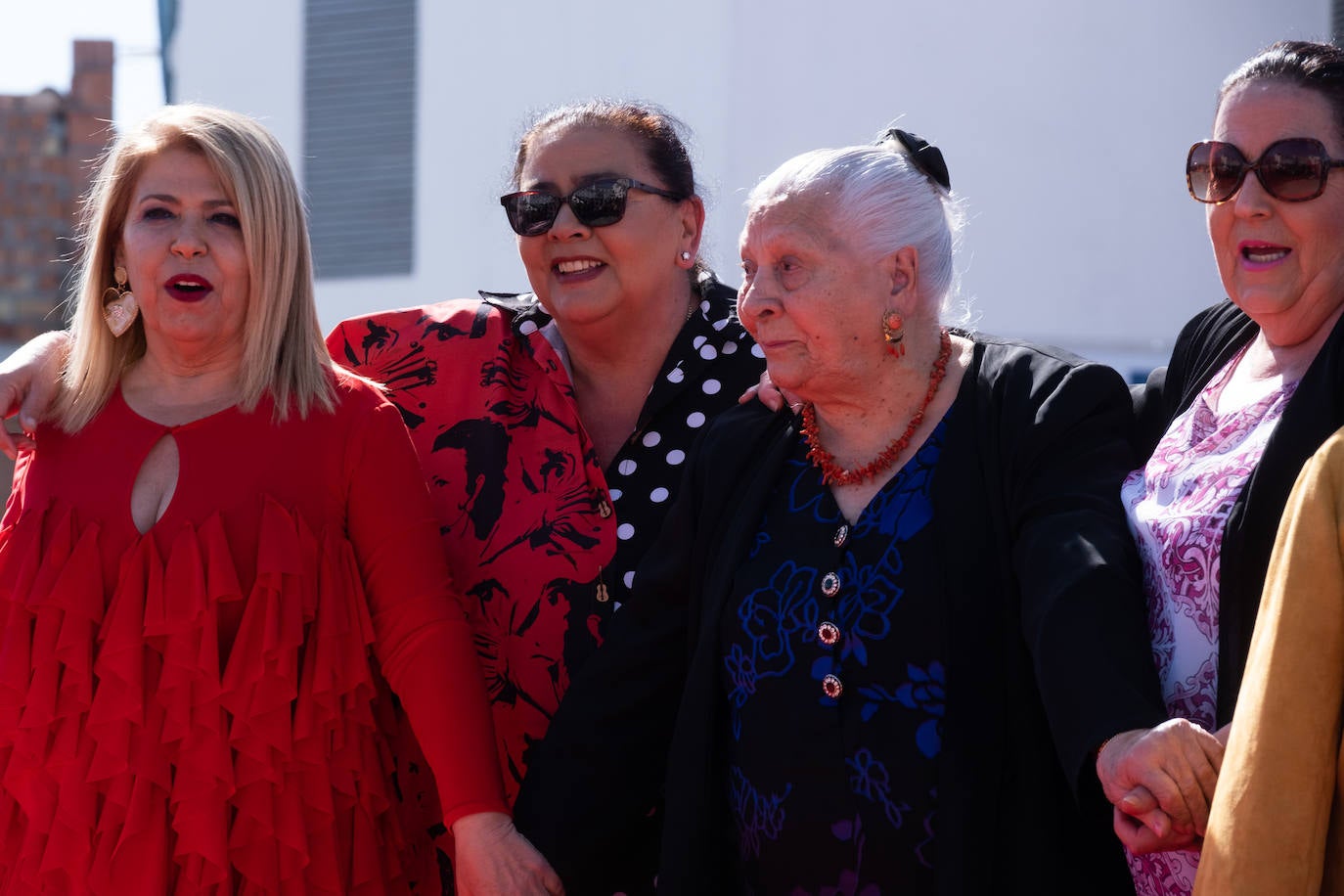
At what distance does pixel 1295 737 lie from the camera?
184 cm

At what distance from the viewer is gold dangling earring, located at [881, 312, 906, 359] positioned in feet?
8.87

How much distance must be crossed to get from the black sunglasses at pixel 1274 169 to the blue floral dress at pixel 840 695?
574mm

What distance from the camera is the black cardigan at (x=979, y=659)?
2.29 meters

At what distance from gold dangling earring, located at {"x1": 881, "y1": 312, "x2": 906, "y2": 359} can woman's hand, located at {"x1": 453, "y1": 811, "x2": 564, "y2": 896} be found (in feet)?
3.60

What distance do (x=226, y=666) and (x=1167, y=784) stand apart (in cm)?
165

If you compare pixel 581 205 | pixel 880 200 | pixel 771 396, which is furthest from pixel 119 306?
pixel 880 200

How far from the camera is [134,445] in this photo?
302 cm

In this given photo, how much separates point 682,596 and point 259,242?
1.08m

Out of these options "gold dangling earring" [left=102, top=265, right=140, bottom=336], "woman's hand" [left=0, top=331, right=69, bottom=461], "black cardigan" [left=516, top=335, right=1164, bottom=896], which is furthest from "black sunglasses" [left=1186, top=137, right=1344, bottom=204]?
"woman's hand" [left=0, top=331, right=69, bottom=461]

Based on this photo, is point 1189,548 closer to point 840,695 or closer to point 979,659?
point 979,659

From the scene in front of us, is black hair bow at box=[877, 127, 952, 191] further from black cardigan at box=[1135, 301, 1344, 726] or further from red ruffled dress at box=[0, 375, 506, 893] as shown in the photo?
red ruffled dress at box=[0, 375, 506, 893]

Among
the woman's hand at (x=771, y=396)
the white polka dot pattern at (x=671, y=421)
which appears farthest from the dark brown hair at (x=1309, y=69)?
the white polka dot pattern at (x=671, y=421)

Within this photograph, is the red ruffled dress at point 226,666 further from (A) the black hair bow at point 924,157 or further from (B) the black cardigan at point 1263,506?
(B) the black cardigan at point 1263,506

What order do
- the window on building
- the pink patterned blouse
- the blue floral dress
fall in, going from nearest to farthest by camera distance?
the pink patterned blouse < the blue floral dress < the window on building
